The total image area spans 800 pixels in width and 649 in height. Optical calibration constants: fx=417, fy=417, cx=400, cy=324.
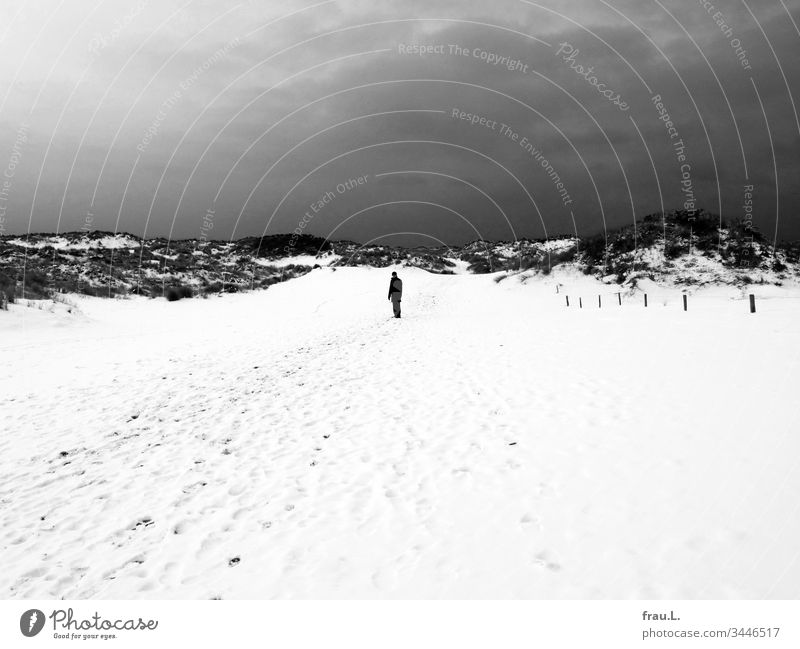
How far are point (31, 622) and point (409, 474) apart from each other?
11.5 ft

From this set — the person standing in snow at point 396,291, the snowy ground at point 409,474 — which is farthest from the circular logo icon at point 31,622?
the person standing in snow at point 396,291

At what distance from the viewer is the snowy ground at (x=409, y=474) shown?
335 cm

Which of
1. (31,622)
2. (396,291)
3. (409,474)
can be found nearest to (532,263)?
(396,291)

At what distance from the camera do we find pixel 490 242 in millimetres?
101500

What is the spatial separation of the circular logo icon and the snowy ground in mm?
175

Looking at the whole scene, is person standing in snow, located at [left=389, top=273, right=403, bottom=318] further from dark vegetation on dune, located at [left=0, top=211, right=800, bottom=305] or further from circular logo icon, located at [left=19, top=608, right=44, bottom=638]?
circular logo icon, located at [left=19, top=608, right=44, bottom=638]

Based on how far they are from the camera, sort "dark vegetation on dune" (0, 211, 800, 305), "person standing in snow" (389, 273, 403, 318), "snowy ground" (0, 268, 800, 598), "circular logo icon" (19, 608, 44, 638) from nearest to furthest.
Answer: "circular logo icon" (19, 608, 44, 638), "snowy ground" (0, 268, 800, 598), "person standing in snow" (389, 273, 403, 318), "dark vegetation on dune" (0, 211, 800, 305)

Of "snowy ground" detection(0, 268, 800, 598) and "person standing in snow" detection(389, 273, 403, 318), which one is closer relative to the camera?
"snowy ground" detection(0, 268, 800, 598)

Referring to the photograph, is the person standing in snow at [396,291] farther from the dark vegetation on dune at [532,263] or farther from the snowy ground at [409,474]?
the dark vegetation on dune at [532,263]

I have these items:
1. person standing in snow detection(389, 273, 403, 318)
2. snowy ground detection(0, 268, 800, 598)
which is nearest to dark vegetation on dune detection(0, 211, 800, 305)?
snowy ground detection(0, 268, 800, 598)

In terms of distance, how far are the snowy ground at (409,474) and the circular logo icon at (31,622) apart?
175mm

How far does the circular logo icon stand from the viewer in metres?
3.04

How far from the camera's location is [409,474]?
5.11 meters

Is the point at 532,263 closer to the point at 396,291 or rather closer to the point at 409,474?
the point at 396,291
